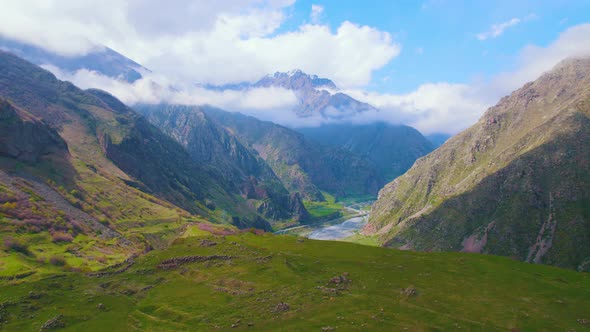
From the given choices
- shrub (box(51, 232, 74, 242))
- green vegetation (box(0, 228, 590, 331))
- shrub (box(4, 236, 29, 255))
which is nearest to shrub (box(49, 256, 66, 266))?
shrub (box(4, 236, 29, 255))

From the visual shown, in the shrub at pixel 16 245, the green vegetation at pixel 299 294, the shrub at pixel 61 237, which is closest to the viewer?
the green vegetation at pixel 299 294

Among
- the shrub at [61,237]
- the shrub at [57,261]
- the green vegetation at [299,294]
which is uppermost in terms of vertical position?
the green vegetation at [299,294]

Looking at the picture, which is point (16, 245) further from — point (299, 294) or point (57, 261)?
point (299, 294)

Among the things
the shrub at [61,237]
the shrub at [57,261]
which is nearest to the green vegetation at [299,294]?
the shrub at [57,261]

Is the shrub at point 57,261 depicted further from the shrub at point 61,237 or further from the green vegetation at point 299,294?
the green vegetation at point 299,294

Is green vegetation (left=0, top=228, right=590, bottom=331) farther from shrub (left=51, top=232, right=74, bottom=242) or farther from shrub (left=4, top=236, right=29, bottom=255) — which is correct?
shrub (left=51, top=232, right=74, bottom=242)

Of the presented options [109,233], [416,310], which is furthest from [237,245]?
[109,233]

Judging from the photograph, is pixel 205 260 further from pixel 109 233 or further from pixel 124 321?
pixel 109 233

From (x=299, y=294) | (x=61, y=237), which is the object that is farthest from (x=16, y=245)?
(x=299, y=294)
